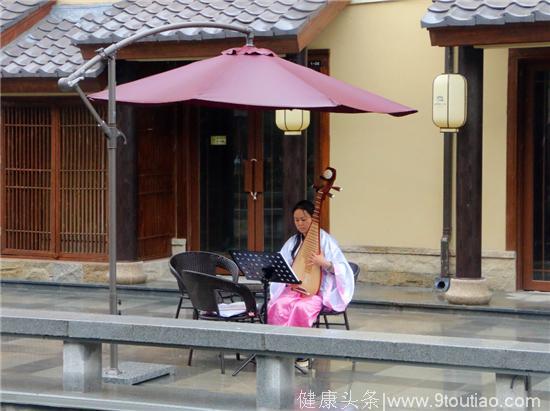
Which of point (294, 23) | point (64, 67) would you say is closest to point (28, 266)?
point (64, 67)

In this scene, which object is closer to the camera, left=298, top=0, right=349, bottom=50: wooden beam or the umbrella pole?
the umbrella pole

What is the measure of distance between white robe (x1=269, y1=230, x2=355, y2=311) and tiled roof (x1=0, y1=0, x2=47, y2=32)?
7.75m

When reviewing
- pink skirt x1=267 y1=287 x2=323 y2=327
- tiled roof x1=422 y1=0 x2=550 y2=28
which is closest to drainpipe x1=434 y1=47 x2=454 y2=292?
tiled roof x1=422 y1=0 x2=550 y2=28

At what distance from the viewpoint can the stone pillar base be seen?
1293 cm

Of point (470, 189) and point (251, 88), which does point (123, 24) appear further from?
point (251, 88)

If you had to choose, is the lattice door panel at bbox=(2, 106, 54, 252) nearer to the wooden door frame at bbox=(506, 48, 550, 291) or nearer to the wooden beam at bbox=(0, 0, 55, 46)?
the wooden beam at bbox=(0, 0, 55, 46)

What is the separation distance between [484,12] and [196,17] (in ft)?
13.1

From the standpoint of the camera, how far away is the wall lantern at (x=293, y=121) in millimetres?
13820

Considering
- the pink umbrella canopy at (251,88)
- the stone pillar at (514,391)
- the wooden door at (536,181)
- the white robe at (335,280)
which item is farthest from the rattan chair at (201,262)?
the wooden door at (536,181)

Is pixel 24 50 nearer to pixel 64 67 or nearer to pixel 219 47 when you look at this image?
pixel 64 67

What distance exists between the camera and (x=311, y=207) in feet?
32.2

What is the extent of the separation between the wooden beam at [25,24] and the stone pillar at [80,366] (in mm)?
8740

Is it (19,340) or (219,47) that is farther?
(219,47)

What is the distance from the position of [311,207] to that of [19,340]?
3472 millimetres
